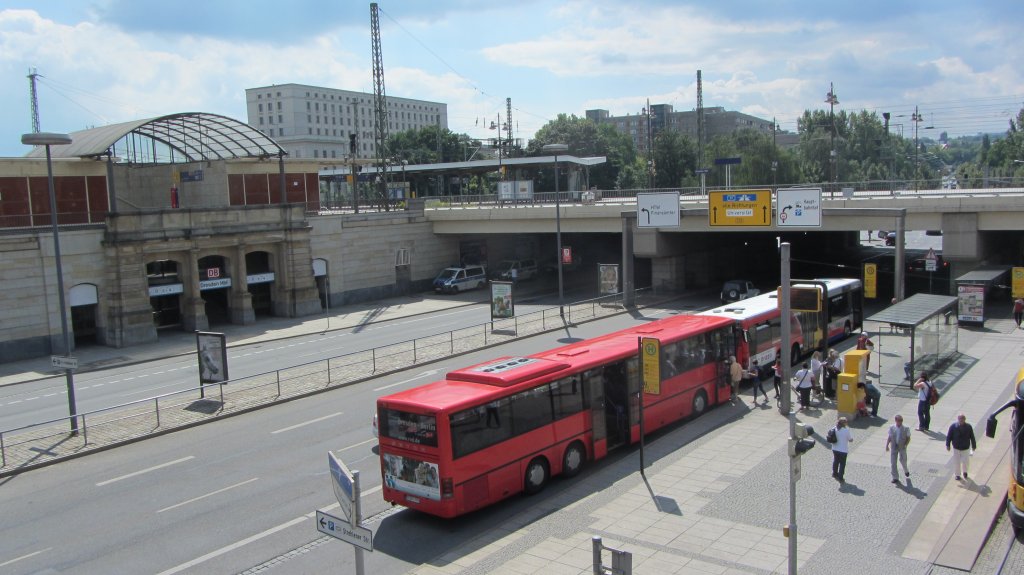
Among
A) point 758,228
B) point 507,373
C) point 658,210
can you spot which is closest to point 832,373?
point 507,373

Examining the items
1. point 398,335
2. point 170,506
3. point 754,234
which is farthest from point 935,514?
point 754,234

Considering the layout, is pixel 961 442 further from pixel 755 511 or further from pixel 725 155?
pixel 725 155

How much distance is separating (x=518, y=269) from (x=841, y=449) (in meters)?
46.7

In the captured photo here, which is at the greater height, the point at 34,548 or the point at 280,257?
the point at 280,257

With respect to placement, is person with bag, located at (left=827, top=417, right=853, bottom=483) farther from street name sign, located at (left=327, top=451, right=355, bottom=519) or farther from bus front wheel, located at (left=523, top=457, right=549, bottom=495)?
street name sign, located at (left=327, top=451, right=355, bottom=519)

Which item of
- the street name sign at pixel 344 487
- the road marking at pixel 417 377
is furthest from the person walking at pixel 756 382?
the street name sign at pixel 344 487

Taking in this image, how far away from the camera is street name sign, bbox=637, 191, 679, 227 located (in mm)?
42781

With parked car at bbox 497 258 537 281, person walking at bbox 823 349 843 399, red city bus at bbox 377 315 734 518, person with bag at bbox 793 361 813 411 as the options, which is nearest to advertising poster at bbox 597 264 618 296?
parked car at bbox 497 258 537 281

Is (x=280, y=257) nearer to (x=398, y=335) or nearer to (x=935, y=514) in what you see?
(x=398, y=335)

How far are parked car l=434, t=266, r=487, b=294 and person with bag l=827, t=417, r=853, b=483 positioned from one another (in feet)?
134

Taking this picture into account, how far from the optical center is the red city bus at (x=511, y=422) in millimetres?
14422

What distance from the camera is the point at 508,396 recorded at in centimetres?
1539

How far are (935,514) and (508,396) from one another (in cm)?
774

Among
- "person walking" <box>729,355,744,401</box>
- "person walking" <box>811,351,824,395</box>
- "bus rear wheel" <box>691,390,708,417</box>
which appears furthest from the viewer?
"person walking" <box>729,355,744,401</box>
